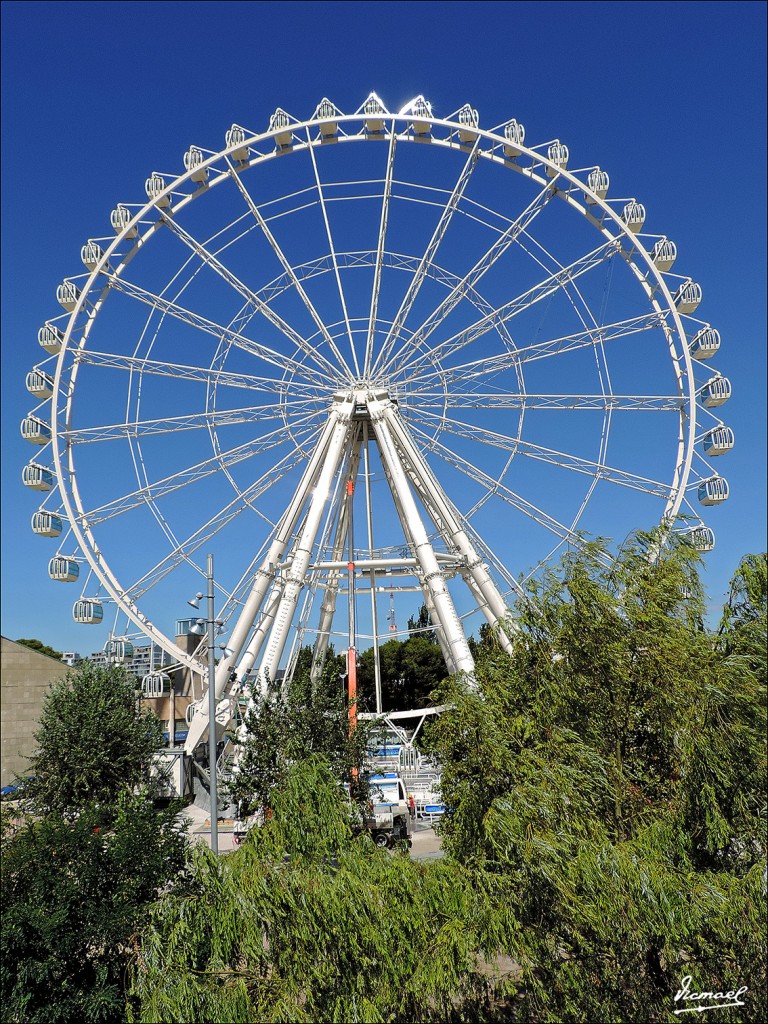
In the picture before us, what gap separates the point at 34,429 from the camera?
966 inches

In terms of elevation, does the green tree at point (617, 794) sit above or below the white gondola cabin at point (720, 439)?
below

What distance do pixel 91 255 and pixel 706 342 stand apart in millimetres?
19806

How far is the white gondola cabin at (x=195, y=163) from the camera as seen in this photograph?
83.4 feet

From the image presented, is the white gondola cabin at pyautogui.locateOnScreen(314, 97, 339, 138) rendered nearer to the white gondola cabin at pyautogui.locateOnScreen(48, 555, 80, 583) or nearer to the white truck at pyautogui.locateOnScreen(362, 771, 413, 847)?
the white gondola cabin at pyautogui.locateOnScreen(48, 555, 80, 583)

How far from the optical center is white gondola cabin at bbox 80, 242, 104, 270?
24984 millimetres

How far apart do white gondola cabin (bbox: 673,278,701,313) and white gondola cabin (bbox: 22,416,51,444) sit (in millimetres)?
20351

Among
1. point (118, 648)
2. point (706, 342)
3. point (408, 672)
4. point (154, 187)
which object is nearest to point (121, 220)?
point (154, 187)

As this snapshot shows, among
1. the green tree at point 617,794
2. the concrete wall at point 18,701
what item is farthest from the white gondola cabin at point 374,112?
the concrete wall at point 18,701

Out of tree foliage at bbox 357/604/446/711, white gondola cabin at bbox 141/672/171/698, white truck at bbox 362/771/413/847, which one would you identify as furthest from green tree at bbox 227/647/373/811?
tree foliage at bbox 357/604/446/711

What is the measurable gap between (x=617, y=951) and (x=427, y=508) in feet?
57.6

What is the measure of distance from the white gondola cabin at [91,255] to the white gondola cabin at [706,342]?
62.7 feet

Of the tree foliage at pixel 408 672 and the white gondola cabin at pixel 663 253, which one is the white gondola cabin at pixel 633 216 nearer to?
the white gondola cabin at pixel 663 253

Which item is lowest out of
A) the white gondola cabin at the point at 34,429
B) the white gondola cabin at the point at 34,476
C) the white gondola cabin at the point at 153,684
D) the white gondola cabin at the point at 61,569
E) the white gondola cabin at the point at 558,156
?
the white gondola cabin at the point at 153,684

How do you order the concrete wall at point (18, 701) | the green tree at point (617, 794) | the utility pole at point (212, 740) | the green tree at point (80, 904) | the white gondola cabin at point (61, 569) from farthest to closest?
the concrete wall at point (18, 701), the white gondola cabin at point (61, 569), the utility pole at point (212, 740), the green tree at point (80, 904), the green tree at point (617, 794)
